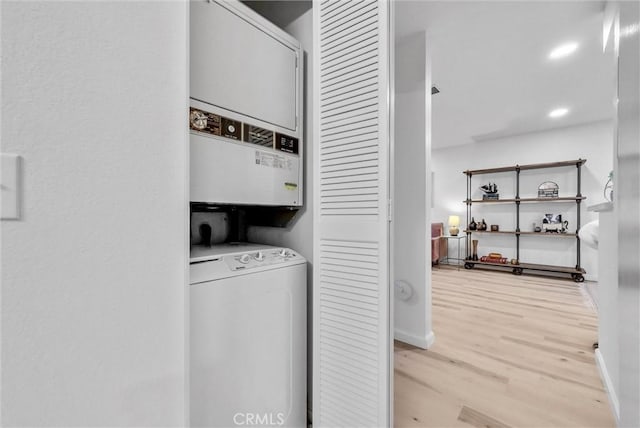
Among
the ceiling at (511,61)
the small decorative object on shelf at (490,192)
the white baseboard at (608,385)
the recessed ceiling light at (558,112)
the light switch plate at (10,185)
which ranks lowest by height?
the white baseboard at (608,385)

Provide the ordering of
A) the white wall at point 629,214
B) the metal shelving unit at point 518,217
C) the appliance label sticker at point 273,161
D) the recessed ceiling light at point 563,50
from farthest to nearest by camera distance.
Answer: the metal shelving unit at point 518,217, the recessed ceiling light at point 563,50, the appliance label sticker at point 273,161, the white wall at point 629,214

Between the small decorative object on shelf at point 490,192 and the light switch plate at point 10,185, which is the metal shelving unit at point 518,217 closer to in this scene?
the small decorative object on shelf at point 490,192

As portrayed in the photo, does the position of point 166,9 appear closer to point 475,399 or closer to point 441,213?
point 475,399

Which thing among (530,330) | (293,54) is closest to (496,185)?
(530,330)

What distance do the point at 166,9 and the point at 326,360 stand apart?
1397mm

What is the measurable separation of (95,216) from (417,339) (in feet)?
7.30

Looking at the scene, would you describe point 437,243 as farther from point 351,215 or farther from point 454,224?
point 351,215

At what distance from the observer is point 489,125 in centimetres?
450

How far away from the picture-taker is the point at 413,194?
7.37 ft

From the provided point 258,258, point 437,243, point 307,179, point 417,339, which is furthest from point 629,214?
point 437,243

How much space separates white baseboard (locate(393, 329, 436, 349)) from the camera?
6.98ft

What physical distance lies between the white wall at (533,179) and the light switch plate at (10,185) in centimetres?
606

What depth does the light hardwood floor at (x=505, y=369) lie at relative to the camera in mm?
1407

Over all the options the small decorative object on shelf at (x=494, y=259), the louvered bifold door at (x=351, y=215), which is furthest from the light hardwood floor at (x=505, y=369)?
the small decorative object on shelf at (x=494, y=259)
